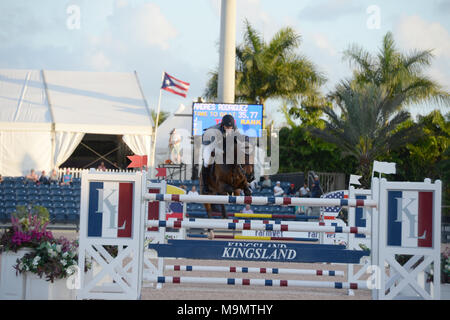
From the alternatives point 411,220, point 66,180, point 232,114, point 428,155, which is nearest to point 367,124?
point 232,114

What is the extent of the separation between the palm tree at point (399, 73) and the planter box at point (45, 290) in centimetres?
1681

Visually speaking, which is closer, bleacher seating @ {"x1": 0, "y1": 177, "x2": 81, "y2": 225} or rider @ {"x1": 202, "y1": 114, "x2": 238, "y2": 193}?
rider @ {"x1": 202, "y1": 114, "x2": 238, "y2": 193}

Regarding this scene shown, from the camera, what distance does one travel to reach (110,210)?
215 inches

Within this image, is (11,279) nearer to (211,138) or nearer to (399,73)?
(211,138)

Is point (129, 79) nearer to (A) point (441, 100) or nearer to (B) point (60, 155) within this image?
(B) point (60, 155)

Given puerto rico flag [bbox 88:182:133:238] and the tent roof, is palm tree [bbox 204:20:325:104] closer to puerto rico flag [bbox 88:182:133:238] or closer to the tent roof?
the tent roof

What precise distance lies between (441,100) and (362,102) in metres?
4.96

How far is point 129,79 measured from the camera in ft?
83.5

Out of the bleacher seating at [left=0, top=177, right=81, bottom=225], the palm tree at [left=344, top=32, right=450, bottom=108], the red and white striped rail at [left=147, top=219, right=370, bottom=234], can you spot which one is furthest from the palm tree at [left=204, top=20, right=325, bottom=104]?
the red and white striped rail at [left=147, top=219, right=370, bottom=234]

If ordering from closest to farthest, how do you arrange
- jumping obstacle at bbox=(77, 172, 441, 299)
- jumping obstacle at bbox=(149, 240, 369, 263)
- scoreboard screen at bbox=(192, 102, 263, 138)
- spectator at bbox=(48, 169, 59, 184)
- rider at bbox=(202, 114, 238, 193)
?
jumping obstacle at bbox=(77, 172, 441, 299), jumping obstacle at bbox=(149, 240, 369, 263), rider at bbox=(202, 114, 238, 193), scoreboard screen at bbox=(192, 102, 263, 138), spectator at bbox=(48, 169, 59, 184)

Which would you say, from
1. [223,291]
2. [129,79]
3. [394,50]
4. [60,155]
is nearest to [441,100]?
[394,50]

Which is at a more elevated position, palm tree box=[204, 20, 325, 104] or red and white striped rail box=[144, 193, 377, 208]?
palm tree box=[204, 20, 325, 104]

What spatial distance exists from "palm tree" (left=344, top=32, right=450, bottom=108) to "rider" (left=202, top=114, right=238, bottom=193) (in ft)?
42.4

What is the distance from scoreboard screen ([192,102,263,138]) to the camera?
17.8 meters
